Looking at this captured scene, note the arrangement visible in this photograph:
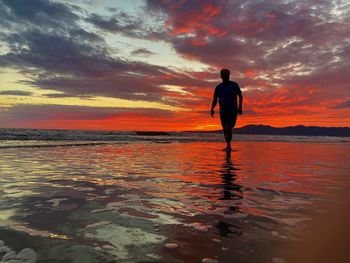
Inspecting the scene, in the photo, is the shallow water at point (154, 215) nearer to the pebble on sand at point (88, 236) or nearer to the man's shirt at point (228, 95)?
the pebble on sand at point (88, 236)

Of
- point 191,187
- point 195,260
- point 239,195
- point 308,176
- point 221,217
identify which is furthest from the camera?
point 308,176

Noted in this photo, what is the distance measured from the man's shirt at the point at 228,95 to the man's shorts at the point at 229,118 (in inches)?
4.4

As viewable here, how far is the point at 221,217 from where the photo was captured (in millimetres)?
2846

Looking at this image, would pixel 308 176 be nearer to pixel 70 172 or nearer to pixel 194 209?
pixel 194 209

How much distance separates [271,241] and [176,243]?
661 mm

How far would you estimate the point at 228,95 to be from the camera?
1138cm

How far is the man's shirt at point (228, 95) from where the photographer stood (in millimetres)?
11336

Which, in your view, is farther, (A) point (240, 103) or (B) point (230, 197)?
(A) point (240, 103)

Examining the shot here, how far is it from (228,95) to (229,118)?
2.79 feet

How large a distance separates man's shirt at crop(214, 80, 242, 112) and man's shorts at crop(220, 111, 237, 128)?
11cm

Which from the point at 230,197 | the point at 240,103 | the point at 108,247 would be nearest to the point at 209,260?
the point at 108,247

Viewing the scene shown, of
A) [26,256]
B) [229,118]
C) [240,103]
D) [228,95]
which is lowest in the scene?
[26,256]

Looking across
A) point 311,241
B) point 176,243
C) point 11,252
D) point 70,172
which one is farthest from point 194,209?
point 70,172

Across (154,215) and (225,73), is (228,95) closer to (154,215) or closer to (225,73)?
(225,73)
